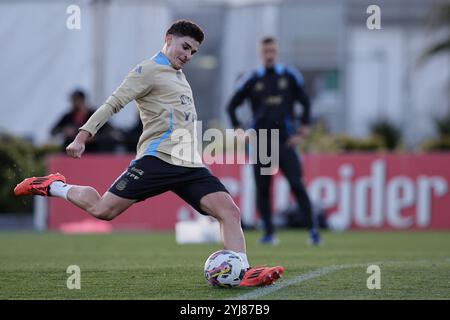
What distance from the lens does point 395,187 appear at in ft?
53.7

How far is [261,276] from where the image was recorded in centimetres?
679

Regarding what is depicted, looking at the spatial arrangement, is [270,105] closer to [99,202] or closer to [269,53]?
[269,53]

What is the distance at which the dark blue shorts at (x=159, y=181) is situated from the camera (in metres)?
7.05

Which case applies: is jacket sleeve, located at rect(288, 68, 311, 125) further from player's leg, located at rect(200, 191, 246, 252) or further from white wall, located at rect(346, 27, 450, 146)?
white wall, located at rect(346, 27, 450, 146)

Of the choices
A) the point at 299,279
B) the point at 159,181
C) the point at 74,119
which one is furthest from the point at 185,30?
the point at 74,119

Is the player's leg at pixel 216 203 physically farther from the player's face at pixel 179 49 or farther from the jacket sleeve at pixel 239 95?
the jacket sleeve at pixel 239 95

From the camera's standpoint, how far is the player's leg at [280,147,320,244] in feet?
38.0

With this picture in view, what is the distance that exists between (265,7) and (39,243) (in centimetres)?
850

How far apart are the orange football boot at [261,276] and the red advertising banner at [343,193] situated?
936cm

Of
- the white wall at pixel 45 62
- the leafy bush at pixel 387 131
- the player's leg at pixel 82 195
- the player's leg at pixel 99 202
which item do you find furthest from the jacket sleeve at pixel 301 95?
the leafy bush at pixel 387 131

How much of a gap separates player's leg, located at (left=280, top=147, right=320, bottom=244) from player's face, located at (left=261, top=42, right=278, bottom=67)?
1094 mm

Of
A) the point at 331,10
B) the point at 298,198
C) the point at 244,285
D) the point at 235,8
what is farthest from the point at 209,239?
the point at 331,10

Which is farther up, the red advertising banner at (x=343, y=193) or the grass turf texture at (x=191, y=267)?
the red advertising banner at (x=343, y=193)

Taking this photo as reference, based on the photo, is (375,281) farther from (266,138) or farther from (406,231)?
(406,231)
